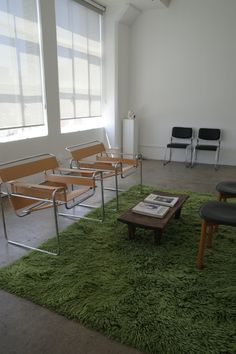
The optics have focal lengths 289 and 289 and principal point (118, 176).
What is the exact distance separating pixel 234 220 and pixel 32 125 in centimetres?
312

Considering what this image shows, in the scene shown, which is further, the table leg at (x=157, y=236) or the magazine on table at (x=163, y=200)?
the magazine on table at (x=163, y=200)

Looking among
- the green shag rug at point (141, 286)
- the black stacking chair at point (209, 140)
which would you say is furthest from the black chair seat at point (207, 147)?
the green shag rug at point (141, 286)

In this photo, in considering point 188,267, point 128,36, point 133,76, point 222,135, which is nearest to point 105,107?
point 133,76

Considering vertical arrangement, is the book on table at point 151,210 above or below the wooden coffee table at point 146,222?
above

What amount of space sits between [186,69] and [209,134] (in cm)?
140

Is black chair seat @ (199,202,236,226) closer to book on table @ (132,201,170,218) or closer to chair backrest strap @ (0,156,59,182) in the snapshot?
book on table @ (132,201,170,218)

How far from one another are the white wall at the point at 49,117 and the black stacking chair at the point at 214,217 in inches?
104

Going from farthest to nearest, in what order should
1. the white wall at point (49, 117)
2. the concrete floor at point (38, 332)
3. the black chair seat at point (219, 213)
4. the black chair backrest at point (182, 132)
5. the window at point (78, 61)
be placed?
the black chair backrest at point (182, 132), the window at point (78, 61), the white wall at point (49, 117), the black chair seat at point (219, 213), the concrete floor at point (38, 332)

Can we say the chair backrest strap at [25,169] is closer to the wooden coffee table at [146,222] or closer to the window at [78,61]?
the wooden coffee table at [146,222]

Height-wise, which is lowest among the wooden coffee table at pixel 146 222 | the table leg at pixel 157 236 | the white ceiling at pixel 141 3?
the table leg at pixel 157 236

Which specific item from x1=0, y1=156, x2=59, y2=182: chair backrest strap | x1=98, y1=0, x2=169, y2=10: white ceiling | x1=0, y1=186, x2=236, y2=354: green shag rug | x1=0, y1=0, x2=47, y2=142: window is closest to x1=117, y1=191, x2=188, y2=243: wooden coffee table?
x1=0, y1=186, x2=236, y2=354: green shag rug

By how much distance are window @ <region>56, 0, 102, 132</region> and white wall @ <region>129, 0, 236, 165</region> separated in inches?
40.1

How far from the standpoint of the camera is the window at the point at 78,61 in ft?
15.2

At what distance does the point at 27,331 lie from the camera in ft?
5.49
